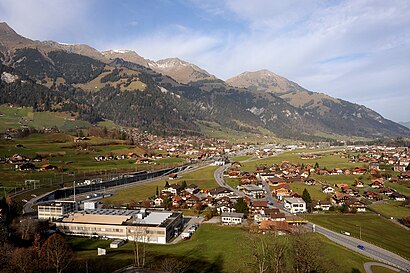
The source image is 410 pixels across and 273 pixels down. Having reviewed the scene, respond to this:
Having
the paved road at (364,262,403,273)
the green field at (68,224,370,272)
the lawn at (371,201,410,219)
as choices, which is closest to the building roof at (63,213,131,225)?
the green field at (68,224,370,272)

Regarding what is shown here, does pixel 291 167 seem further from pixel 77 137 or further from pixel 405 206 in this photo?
pixel 77 137

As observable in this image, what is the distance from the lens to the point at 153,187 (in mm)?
67625

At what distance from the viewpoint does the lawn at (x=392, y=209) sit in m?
48.2

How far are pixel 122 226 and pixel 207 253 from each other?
11.3 metres

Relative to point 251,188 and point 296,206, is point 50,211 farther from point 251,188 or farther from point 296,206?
point 251,188

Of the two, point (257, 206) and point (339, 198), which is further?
point (339, 198)

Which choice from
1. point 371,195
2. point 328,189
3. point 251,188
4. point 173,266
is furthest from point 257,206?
point 173,266

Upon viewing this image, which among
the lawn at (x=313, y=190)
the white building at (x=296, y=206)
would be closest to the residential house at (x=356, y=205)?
the lawn at (x=313, y=190)

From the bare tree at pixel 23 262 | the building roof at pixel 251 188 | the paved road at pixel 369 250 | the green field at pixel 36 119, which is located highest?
the green field at pixel 36 119

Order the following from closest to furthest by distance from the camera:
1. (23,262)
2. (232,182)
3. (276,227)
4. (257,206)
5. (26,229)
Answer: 1. (23,262)
2. (26,229)
3. (276,227)
4. (257,206)
5. (232,182)

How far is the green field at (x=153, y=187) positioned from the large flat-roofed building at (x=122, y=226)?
15734 mm

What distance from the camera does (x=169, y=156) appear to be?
4518 inches

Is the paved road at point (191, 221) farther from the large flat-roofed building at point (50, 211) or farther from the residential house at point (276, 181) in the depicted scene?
the residential house at point (276, 181)

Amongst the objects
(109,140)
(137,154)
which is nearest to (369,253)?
(137,154)
